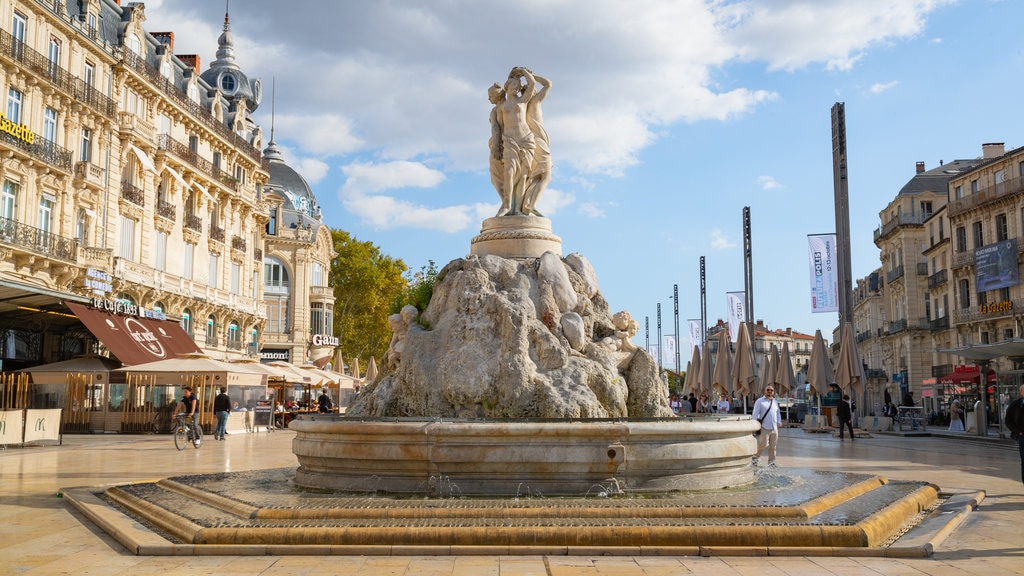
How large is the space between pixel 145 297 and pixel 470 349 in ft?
81.2

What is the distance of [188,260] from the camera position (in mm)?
36188

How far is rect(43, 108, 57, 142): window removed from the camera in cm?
2617

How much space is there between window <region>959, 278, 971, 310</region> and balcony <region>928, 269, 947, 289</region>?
7.40 feet

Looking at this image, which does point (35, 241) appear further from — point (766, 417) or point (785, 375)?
point (785, 375)

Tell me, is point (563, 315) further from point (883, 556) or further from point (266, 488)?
point (883, 556)

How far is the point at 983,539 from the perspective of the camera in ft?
24.4

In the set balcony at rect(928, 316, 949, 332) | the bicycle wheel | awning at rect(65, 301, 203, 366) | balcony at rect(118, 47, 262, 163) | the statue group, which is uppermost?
balcony at rect(118, 47, 262, 163)

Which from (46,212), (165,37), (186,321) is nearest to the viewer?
(46,212)

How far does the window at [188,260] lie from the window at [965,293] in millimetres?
36837

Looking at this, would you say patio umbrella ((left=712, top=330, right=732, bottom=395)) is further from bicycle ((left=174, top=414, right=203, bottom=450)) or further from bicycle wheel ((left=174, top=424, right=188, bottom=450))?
bicycle wheel ((left=174, top=424, right=188, bottom=450))

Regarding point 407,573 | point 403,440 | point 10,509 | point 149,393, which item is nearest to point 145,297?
point 149,393

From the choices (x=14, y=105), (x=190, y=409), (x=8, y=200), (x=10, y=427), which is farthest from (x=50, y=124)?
(x=190, y=409)

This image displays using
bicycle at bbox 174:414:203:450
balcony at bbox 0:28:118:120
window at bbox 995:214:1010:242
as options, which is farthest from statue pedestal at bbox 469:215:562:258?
window at bbox 995:214:1010:242

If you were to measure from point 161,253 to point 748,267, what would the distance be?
2372 cm
